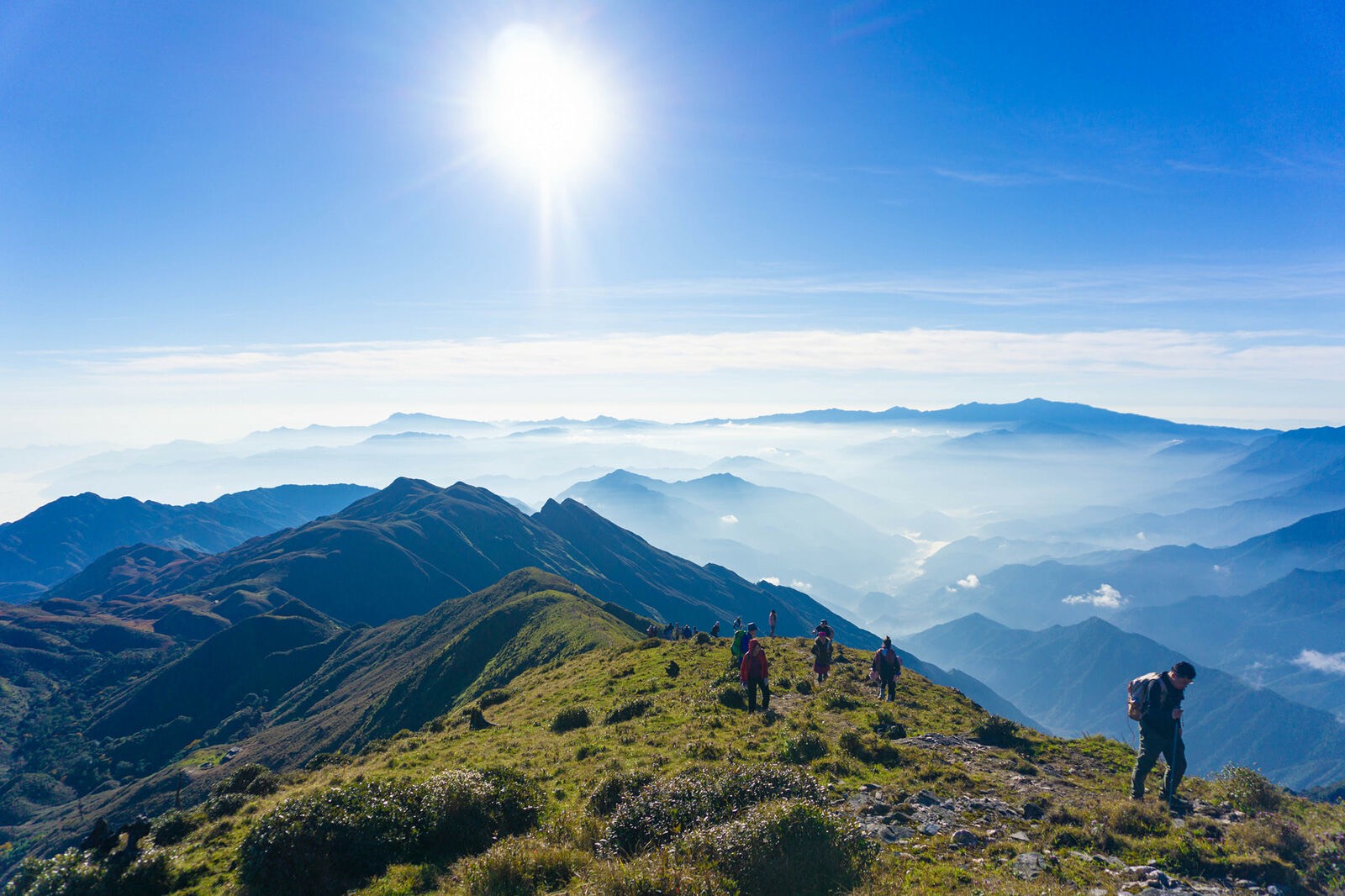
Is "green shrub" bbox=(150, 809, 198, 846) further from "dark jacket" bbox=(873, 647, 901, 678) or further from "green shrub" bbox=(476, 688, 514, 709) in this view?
"dark jacket" bbox=(873, 647, 901, 678)

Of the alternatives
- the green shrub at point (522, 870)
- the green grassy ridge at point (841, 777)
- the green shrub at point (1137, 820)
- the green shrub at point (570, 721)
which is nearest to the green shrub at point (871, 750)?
the green grassy ridge at point (841, 777)

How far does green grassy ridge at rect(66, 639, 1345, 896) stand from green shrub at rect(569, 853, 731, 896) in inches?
4.5

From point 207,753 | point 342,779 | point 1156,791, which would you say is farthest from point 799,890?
point 207,753

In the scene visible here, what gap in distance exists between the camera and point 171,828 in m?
13.1

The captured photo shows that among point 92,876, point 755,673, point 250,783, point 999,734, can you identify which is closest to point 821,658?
point 755,673

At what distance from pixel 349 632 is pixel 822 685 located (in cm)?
15083

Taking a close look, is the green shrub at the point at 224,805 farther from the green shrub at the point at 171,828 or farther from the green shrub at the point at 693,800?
the green shrub at the point at 693,800

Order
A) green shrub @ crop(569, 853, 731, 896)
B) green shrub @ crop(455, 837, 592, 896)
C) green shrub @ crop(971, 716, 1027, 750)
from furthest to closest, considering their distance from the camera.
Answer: green shrub @ crop(971, 716, 1027, 750), green shrub @ crop(455, 837, 592, 896), green shrub @ crop(569, 853, 731, 896)

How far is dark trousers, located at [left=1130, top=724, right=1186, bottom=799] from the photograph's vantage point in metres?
12.8

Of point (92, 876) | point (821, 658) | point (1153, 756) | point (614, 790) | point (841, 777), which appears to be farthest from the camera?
point (821, 658)

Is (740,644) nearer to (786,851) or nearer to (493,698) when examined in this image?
(786,851)

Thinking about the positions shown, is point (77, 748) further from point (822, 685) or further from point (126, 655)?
point (822, 685)

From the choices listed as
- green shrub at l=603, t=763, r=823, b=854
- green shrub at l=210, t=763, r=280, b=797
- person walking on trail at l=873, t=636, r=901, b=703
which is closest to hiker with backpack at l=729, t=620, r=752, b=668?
person walking on trail at l=873, t=636, r=901, b=703

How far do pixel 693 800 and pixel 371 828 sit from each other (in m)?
5.93
